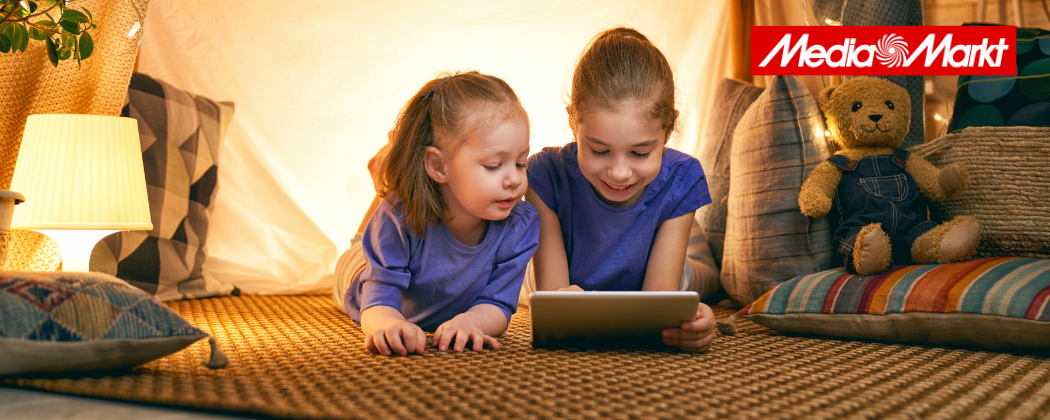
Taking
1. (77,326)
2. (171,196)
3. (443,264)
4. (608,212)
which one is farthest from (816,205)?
(171,196)

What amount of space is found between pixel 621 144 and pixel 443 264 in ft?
1.18

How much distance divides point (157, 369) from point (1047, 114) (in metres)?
1.58

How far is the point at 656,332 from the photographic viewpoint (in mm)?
917

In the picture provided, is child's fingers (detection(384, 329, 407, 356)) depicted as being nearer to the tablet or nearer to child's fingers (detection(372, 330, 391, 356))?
child's fingers (detection(372, 330, 391, 356))

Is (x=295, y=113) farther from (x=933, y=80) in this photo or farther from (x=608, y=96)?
(x=933, y=80)

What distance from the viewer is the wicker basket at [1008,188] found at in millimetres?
1131

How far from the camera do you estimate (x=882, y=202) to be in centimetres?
122

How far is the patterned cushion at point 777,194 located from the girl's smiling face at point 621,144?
1.50 ft

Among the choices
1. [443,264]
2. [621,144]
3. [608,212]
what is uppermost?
[621,144]

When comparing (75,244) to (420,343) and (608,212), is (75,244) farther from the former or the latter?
(608,212)

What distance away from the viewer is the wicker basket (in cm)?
113

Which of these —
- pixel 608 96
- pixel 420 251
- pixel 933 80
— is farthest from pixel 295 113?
pixel 933 80

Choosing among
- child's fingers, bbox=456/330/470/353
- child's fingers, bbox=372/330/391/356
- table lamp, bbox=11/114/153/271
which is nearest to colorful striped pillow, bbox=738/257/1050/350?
child's fingers, bbox=456/330/470/353

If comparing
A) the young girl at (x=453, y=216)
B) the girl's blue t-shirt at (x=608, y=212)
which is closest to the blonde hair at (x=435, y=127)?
the young girl at (x=453, y=216)
